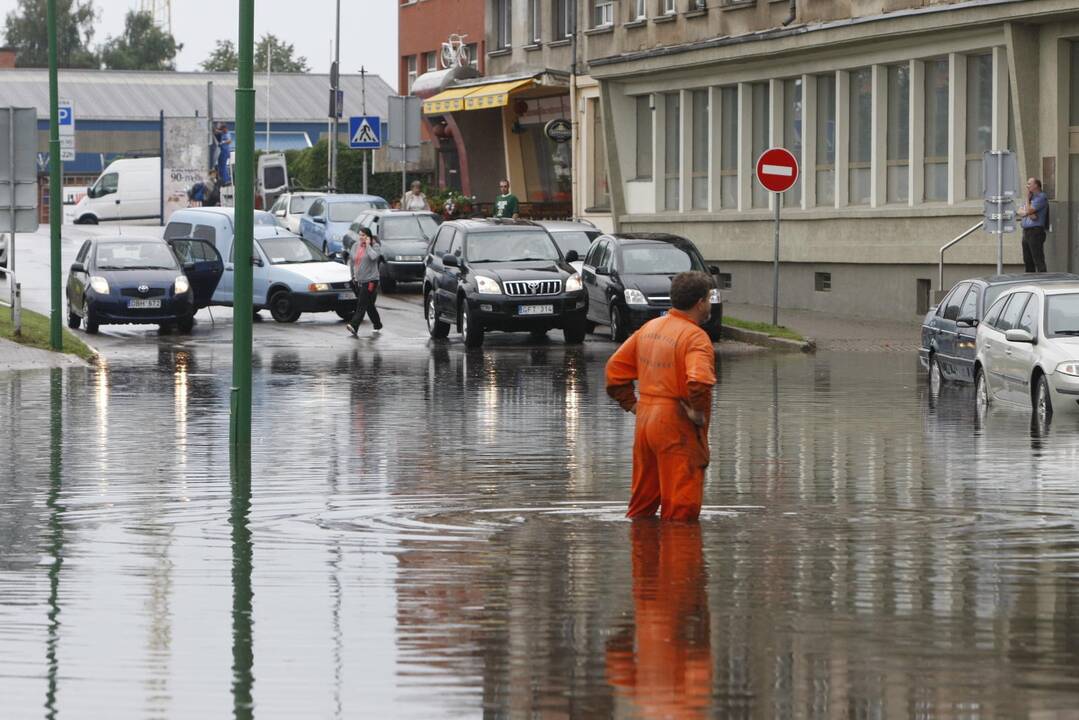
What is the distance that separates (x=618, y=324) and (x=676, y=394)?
21.0 metres

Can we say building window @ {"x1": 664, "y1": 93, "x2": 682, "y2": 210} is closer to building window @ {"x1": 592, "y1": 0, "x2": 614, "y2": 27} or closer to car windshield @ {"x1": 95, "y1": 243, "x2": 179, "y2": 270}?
building window @ {"x1": 592, "y1": 0, "x2": 614, "y2": 27}

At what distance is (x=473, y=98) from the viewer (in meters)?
55.7

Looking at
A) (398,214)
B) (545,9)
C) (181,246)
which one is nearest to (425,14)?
(545,9)

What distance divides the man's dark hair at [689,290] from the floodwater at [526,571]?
116 centimetres

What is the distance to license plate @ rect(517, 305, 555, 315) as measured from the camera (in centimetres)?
3158

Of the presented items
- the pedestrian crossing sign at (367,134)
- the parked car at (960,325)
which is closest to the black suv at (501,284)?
the parked car at (960,325)

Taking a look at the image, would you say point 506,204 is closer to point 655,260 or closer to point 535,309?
point 655,260

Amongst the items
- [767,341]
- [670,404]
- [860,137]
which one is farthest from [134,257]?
[670,404]

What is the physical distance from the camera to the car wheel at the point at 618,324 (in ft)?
106

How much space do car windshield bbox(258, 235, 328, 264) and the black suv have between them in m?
4.21

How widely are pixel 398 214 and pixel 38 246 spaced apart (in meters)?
15.7

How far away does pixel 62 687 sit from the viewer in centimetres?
729

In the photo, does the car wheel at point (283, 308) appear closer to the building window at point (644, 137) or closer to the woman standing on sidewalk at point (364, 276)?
the woman standing on sidewalk at point (364, 276)

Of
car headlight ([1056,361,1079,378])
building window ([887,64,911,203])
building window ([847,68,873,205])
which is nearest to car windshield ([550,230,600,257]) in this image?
building window ([847,68,873,205])
